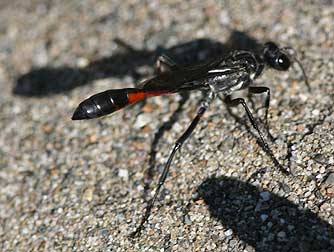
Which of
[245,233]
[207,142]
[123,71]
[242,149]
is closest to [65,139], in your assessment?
[123,71]

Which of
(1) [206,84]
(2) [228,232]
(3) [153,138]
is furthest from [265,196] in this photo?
(3) [153,138]

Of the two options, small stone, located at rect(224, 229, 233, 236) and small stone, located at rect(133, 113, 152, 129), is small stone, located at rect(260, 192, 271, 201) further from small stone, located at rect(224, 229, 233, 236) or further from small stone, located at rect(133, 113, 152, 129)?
small stone, located at rect(133, 113, 152, 129)

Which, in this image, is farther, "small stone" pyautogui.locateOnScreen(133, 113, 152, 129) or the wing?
"small stone" pyautogui.locateOnScreen(133, 113, 152, 129)

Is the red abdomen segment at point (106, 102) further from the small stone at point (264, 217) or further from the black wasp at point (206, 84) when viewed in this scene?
the small stone at point (264, 217)

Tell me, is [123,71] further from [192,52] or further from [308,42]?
[308,42]

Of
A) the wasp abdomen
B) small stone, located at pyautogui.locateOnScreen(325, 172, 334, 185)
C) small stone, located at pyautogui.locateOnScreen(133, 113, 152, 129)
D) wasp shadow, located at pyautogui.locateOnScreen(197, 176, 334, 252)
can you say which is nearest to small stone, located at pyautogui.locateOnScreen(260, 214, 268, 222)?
wasp shadow, located at pyautogui.locateOnScreen(197, 176, 334, 252)

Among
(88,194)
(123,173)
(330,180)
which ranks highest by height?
(330,180)

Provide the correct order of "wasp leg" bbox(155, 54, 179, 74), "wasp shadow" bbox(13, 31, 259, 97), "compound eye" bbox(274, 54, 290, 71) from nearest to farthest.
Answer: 1. "compound eye" bbox(274, 54, 290, 71)
2. "wasp leg" bbox(155, 54, 179, 74)
3. "wasp shadow" bbox(13, 31, 259, 97)

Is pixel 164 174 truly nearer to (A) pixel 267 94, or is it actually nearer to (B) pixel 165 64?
(A) pixel 267 94
